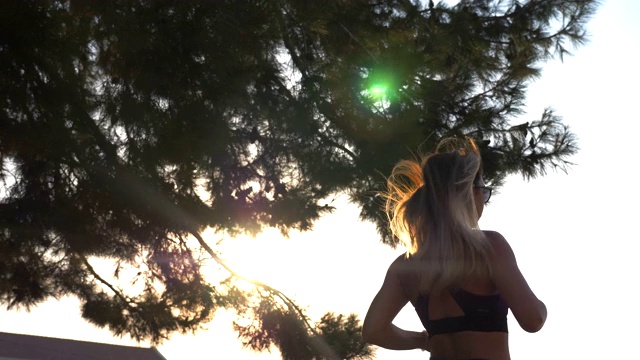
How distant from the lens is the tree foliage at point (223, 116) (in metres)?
7.36

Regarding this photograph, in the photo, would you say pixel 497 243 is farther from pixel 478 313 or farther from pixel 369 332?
pixel 369 332

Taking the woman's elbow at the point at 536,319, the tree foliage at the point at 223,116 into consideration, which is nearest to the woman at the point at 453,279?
the woman's elbow at the point at 536,319

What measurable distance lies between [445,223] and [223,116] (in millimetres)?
5096

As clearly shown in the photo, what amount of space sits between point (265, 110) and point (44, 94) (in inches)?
66.1

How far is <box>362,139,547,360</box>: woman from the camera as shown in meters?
2.59

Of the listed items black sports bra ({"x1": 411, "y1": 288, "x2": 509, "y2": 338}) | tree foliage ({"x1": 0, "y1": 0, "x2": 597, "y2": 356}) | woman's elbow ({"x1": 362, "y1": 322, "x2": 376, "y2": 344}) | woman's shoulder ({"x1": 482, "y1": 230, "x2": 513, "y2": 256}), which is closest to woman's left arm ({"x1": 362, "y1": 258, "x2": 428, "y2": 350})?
woman's elbow ({"x1": 362, "y1": 322, "x2": 376, "y2": 344})

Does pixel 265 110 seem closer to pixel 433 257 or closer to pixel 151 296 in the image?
pixel 151 296

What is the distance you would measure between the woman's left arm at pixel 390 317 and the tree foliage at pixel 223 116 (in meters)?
4.31

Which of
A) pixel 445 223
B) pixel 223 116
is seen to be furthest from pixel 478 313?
pixel 223 116

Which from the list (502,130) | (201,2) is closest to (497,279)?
(201,2)

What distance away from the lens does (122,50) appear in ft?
24.6

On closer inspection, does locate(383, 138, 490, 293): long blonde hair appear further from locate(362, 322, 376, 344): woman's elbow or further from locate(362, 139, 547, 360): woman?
locate(362, 322, 376, 344): woman's elbow

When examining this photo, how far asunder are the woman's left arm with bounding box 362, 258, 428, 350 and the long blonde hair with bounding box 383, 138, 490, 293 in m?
0.09

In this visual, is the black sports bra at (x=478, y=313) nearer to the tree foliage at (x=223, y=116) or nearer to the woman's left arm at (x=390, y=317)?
the woman's left arm at (x=390, y=317)
